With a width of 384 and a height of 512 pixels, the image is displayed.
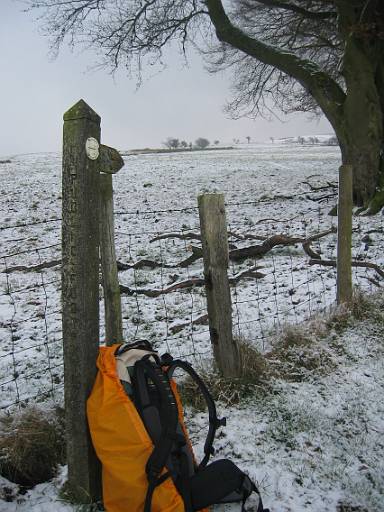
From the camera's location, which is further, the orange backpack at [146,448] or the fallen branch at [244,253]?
the fallen branch at [244,253]

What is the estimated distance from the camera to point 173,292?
516cm

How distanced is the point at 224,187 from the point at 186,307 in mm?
9674

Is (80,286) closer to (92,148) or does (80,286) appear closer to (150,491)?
(92,148)

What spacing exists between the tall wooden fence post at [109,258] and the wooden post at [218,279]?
0.67 m

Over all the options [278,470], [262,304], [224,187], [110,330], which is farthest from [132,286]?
[224,187]

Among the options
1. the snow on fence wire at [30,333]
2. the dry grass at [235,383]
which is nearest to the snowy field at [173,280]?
the snow on fence wire at [30,333]

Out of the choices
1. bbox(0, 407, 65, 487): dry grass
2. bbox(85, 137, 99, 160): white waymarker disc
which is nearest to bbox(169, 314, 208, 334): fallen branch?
bbox(0, 407, 65, 487): dry grass

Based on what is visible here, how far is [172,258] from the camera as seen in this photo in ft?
22.0

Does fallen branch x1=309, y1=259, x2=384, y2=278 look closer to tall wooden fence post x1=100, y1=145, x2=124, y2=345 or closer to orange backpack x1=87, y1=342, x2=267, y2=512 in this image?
tall wooden fence post x1=100, y1=145, x2=124, y2=345

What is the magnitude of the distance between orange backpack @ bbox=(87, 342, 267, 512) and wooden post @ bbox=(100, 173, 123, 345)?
0.51 metres

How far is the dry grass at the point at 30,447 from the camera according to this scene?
7.58 ft

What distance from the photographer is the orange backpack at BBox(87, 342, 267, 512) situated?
6.03 feet

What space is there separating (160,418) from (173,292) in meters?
3.22

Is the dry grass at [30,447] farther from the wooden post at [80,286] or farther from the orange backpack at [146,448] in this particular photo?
the orange backpack at [146,448]
